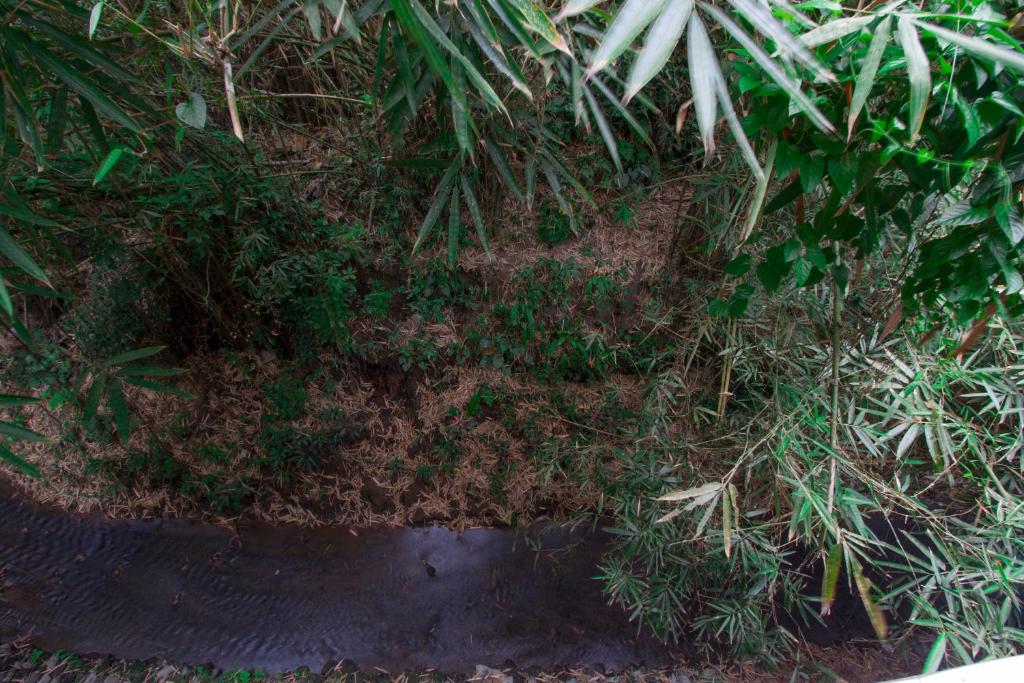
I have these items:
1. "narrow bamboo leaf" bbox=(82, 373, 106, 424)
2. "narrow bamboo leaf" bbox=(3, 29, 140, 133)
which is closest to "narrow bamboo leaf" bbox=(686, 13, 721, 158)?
"narrow bamboo leaf" bbox=(3, 29, 140, 133)

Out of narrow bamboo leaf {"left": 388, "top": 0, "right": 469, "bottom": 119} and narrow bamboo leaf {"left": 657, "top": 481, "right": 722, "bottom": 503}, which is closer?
narrow bamboo leaf {"left": 388, "top": 0, "right": 469, "bottom": 119}

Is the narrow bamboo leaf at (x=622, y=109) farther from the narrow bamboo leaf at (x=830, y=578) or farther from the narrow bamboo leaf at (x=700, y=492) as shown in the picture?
the narrow bamboo leaf at (x=830, y=578)

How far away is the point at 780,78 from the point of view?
791 mm

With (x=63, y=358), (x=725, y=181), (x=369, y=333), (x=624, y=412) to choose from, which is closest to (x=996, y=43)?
(x=725, y=181)

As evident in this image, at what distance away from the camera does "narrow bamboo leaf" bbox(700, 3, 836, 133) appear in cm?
78

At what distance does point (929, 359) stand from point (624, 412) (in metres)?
1.12

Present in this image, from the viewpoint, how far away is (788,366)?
174 cm

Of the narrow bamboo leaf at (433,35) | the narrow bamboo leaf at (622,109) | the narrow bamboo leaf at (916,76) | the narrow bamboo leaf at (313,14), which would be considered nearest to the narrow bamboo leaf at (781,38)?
the narrow bamboo leaf at (916,76)

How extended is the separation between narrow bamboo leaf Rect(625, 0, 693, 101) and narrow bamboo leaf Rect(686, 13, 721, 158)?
0.04 metres

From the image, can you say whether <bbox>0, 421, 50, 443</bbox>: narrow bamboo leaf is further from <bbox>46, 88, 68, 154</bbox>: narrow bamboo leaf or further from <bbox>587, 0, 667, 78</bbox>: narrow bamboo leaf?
<bbox>587, 0, 667, 78</bbox>: narrow bamboo leaf

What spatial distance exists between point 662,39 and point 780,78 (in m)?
0.19

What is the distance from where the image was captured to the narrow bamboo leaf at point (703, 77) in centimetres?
78

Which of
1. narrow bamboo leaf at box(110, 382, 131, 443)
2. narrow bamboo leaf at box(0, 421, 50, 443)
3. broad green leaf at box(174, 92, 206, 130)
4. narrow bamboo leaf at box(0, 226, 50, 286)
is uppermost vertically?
broad green leaf at box(174, 92, 206, 130)

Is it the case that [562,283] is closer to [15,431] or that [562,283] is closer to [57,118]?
[57,118]
